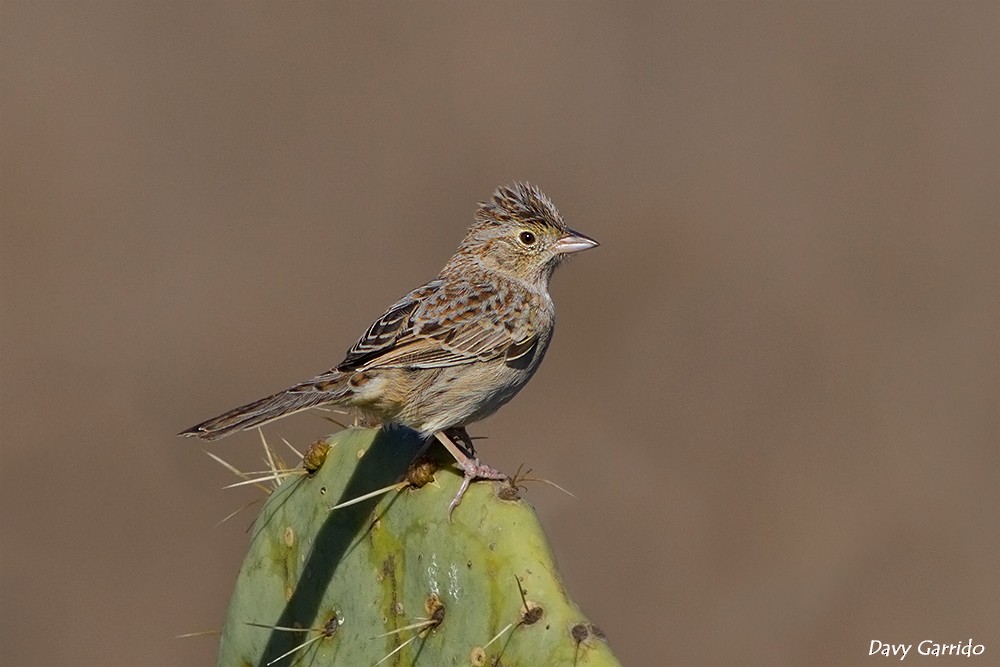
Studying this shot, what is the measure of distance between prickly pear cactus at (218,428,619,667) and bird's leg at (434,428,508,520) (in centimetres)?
4

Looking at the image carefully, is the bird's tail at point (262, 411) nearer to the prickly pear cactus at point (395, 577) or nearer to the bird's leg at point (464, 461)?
the prickly pear cactus at point (395, 577)

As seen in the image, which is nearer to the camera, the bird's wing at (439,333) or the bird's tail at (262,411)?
the bird's tail at (262,411)

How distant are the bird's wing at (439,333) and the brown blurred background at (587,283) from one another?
17.2ft

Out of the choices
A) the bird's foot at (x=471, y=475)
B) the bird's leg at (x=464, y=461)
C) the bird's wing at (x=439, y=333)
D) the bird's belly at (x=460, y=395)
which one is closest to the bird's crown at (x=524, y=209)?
the bird's wing at (x=439, y=333)

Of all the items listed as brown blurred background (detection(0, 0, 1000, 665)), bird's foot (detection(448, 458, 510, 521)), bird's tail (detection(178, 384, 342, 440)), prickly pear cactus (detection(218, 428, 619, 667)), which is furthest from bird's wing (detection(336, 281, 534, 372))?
brown blurred background (detection(0, 0, 1000, 665))

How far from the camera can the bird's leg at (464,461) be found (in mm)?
4453

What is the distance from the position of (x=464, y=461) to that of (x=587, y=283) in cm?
806

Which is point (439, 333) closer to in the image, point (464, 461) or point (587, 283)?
point (464, 461)

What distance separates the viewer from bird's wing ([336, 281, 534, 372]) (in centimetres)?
549

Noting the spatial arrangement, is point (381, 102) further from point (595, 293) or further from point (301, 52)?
point (595, 293)

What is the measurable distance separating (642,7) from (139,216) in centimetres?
521

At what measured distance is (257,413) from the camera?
480 centimetres

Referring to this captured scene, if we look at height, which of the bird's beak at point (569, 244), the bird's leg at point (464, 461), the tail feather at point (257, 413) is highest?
the bird's beak at point (569, 244)

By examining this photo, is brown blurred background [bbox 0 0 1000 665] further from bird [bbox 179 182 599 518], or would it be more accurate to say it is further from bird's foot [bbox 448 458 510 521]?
bird's foot [bbox 448 458 510 521]
